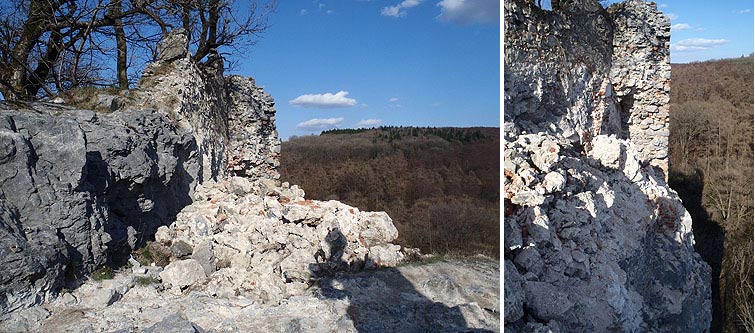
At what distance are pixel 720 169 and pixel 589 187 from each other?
4740mm

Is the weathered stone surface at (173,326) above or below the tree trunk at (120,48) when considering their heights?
below

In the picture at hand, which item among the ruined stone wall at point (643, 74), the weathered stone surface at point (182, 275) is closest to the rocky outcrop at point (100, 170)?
the weathered stone surface at point (182, 275)

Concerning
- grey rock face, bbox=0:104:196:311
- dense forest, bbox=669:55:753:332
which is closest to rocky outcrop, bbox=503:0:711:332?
dense forest, bbox=669:55:753:332

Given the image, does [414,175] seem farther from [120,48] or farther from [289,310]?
[289,310]

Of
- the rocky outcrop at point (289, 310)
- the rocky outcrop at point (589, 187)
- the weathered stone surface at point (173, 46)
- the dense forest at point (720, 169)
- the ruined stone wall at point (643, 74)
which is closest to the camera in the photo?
the rocky outcrop at point (589, 187)

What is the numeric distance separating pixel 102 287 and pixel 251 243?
1593 mm

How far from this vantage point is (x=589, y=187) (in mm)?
3535

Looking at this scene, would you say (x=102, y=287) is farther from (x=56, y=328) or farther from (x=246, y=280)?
(x=246, y=280)

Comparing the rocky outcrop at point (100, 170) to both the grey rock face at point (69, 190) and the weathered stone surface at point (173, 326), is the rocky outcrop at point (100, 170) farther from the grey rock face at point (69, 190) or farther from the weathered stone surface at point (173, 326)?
the weathered stone surface at point (173, 326)

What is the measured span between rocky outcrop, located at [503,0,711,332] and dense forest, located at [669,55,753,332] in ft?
1.37

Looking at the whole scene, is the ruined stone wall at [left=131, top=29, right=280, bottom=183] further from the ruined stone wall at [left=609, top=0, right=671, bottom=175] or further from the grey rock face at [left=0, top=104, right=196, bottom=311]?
the ruined stone wall at [left=609, top=0, right=671, bottom=175]

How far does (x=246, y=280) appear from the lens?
190 inches

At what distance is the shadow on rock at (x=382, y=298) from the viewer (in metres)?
4.29

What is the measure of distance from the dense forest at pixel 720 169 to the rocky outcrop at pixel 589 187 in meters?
0.42
